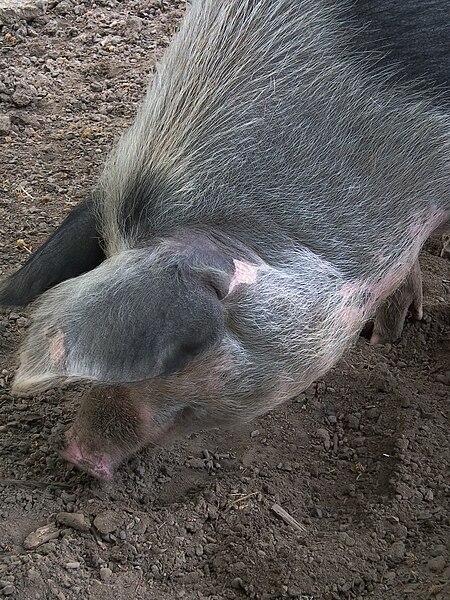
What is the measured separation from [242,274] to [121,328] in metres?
0.44

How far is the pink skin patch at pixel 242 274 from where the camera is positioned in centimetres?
245

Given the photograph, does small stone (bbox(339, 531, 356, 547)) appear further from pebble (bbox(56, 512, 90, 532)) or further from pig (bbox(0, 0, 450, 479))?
pebble (bbox(56, 512, 90, 532))

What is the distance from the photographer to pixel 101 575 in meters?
2.74

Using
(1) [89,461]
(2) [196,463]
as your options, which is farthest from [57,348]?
(2) [196,463]

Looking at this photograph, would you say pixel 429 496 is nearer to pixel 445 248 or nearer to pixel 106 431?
pixel 106 431

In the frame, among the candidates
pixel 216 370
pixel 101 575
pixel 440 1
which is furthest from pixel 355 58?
pixel 101 575

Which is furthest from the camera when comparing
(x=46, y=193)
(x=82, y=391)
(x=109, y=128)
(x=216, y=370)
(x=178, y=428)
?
(x=109, y=128)

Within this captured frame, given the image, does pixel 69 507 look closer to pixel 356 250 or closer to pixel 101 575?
pixel 101 575

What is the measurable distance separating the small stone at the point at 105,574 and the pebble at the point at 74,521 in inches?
6.8

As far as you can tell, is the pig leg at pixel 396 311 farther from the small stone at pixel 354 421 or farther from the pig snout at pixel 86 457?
the pig snout at pixel 86 457

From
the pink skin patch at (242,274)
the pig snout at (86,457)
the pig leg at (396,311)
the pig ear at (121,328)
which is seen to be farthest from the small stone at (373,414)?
the pig ear at (121,328)

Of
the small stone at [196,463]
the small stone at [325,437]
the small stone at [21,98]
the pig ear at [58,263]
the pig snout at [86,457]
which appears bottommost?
the small stone at [196,463]

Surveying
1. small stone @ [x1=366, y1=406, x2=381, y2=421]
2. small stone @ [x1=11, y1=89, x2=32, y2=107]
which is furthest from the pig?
small stone @ [x1=11, y1=89, x2=32, y2=107]

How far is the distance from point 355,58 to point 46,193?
215 cm
